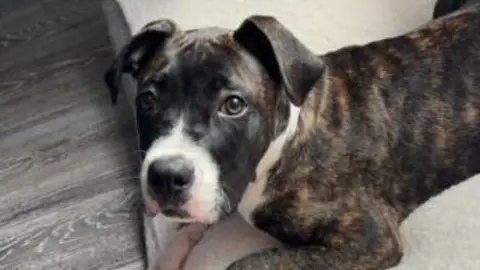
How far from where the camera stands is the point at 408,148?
2027 mm

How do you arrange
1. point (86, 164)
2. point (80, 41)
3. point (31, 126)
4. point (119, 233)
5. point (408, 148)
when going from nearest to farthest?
point (408, 148), point (119, 233), point (86, 164), point (31, 126), point (80, 41)

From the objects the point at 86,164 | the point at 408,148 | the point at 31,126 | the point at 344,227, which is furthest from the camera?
the point at 31,126

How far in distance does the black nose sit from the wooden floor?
757 millimetres

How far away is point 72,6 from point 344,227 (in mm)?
1924

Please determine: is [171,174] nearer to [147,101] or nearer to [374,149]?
[147,101]

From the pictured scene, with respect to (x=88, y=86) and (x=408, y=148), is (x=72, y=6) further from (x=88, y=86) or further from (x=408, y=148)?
(x=408, y=148)

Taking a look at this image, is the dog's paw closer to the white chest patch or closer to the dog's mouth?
the white chest patch

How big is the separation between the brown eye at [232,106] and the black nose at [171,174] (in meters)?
0.13

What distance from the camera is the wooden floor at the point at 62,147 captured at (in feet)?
8.11

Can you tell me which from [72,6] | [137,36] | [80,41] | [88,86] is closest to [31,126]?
[88,86]

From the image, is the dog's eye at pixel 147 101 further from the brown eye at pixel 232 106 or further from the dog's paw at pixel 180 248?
the dog's paw at pixel 180 248

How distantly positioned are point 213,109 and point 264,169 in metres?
0.24

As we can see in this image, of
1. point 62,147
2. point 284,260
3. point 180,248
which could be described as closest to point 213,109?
point 284,260

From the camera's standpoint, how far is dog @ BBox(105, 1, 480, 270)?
5.56 feet
